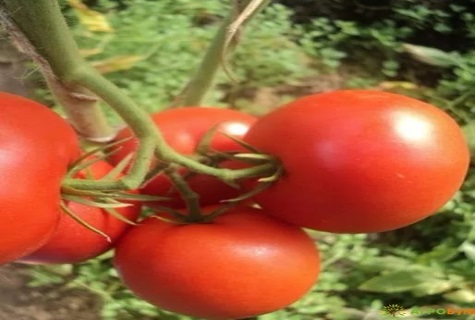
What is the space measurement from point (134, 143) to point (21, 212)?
4.8 inches

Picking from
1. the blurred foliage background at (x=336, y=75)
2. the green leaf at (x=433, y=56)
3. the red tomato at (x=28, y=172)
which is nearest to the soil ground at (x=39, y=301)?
the blurred foliage background at (x=336, y=75)

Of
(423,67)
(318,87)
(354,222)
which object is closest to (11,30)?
(354,222)

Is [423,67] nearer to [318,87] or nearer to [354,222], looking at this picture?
[318,87]

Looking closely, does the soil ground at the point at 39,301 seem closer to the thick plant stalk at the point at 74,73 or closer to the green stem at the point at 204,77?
the green stem at the point at 204,77

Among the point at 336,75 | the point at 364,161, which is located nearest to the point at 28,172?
the point at 364,161

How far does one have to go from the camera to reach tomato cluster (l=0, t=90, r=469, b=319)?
35cm

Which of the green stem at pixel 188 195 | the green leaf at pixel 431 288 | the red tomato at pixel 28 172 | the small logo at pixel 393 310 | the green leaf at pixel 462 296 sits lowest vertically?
the small logo at pixel 393 310

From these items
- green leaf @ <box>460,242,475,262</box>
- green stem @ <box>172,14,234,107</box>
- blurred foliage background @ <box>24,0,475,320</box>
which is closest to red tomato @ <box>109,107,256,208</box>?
green stem @ <box>172,14,234,107</box>

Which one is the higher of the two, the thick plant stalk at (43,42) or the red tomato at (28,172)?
the thick plant stalk at (43,42)

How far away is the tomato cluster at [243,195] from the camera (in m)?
0.35

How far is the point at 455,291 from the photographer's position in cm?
67

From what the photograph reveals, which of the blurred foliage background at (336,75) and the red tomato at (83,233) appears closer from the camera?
the red tomato at (83,233)

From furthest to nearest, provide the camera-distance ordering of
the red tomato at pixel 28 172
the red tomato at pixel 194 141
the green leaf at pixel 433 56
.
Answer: the green leaf at pixel 433 56 < the red tomato at pixel 194 141 < the red tomato at pixel 28 172

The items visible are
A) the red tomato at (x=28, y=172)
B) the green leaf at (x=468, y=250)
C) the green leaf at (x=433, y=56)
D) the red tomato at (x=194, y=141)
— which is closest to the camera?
the red tomato at (x=28, y=172)
